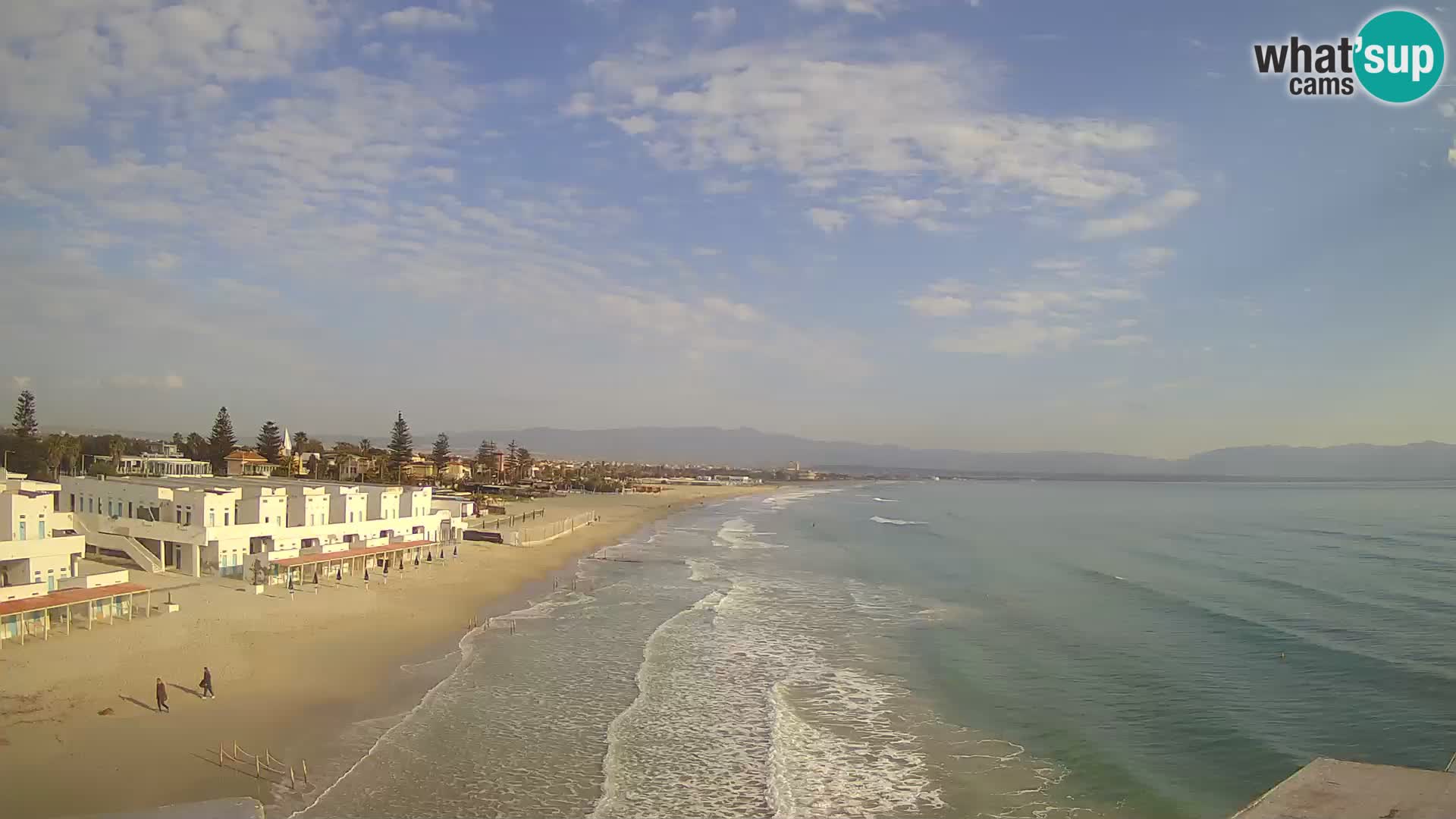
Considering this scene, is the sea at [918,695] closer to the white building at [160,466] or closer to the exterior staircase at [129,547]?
the exterior staircase at [129,547]

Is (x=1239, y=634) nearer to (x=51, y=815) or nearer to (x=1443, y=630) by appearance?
(x=1443, y=630)

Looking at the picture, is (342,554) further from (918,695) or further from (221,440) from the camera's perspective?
(221,440)

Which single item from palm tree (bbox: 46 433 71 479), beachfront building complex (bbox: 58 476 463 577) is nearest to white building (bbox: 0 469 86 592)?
beachfront building complex (bbox: 58 476 463 577)

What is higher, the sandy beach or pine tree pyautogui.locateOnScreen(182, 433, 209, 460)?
pine tree pyautogui.locateOnScreen(182, 433, 209, 460)

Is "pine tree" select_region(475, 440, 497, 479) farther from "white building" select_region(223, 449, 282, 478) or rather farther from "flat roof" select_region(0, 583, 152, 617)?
"flat roof" select_region(0, 583, 152, 617)

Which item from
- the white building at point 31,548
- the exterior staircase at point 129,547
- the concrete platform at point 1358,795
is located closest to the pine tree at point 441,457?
the exterior staircase at point 129,547
